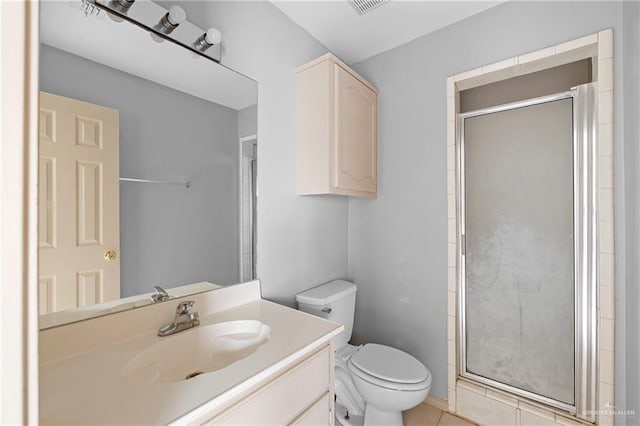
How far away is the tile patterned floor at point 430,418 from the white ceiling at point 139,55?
2005 millimetres

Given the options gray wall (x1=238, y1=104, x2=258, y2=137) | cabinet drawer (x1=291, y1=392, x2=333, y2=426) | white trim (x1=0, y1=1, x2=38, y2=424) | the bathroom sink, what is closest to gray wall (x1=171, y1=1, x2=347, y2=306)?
→ gray wall (x1=238, y1=104, x2=258, y2=137)

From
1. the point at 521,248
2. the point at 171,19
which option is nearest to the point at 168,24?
the point at 171,19

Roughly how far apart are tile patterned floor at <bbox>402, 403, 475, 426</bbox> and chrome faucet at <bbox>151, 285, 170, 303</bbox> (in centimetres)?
153

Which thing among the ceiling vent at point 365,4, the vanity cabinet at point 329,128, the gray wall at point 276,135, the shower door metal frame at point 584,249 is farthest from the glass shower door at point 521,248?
the gray wall at point 276,135

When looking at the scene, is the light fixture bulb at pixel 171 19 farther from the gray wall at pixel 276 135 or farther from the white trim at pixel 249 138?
the white trim at pixel 249 138

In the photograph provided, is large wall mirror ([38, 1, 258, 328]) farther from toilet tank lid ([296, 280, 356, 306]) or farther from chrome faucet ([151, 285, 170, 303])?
toilet tank lid ([296, 280, 356, 306])

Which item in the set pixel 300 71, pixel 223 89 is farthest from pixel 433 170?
pixel 223 89

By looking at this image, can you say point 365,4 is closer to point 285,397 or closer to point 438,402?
point 285,397

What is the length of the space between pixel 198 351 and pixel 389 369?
38.4 inches

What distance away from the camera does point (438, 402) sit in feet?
5.76

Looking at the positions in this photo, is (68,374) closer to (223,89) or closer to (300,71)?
(223,89)

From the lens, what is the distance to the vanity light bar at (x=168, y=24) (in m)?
0.97

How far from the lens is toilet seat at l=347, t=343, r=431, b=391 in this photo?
1.37m

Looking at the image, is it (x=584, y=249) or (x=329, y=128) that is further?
(x=329, y=128)
